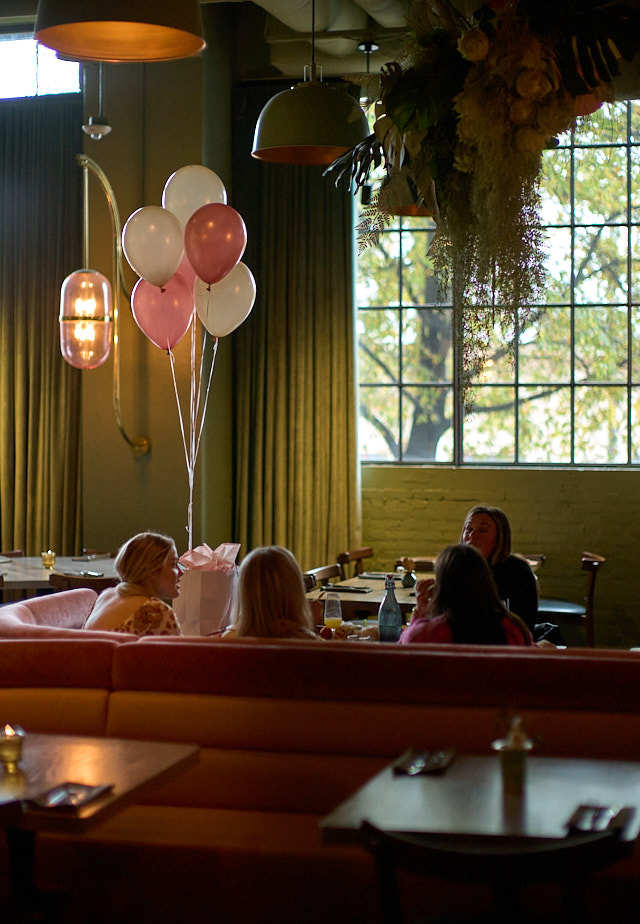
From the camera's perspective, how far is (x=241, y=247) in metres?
5.47

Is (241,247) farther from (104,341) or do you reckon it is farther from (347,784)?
(347,784)

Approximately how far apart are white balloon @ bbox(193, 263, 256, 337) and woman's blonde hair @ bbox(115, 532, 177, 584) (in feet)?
6.65

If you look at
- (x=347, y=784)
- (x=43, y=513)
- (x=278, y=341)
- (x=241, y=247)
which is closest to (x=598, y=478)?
(x=278, y=341)

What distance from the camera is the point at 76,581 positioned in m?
5.48

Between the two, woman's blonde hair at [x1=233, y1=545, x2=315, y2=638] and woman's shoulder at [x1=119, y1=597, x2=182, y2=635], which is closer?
woman's blonde hair at [x1=233, y1=545, x2=315, y2=638]

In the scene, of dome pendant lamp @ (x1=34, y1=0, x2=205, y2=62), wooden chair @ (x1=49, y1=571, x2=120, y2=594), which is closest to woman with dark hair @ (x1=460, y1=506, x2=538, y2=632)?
wooden chair @ (x1=49, y1=571, x2=120, y2=594)

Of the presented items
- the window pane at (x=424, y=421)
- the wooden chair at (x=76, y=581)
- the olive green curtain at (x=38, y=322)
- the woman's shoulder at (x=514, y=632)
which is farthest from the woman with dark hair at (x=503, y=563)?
the olive green curtain at (x=38, y=322)

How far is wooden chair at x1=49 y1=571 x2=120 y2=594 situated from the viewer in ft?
17.9

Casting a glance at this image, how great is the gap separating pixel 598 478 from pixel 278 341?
2327 mm

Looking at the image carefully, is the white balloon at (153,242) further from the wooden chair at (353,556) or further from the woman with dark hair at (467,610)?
the woman with dark hair at (467,610)

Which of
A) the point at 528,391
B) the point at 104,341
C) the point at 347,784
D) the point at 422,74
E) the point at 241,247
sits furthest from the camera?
the point at 528,391

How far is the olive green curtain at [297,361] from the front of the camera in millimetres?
7594

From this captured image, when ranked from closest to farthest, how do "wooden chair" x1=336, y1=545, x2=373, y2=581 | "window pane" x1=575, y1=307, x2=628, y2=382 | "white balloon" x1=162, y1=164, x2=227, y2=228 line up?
"white balloon" x1=162, y1=164, x2=227, y2=228 < "wooden chair" x1=336, y1=545, x2=373, y2=581 < "window pane" x1=575, y1=307, x2=628, y2=382

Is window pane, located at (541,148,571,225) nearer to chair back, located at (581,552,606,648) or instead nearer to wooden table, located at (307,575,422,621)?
chair back, located at (581,552,606,648)
